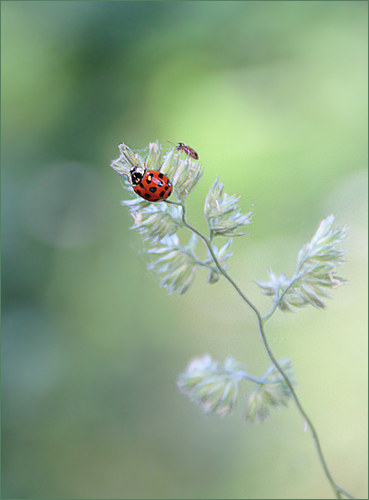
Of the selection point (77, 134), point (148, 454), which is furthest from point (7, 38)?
point (148, 454)

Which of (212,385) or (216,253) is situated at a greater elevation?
(216,253)

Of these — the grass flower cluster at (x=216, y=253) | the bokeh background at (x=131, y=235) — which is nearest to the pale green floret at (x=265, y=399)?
the grass flower cluster at (x=216, y=253)

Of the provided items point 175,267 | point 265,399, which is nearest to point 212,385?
point 265,399

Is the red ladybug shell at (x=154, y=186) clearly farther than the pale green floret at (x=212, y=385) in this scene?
No

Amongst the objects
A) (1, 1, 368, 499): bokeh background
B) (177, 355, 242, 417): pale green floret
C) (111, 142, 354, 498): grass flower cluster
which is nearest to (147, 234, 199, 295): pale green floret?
(111, 142, 354, 498): grass flower cluster

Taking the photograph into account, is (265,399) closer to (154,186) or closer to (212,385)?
(212,385)

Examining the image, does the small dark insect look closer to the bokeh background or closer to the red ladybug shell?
the red ladybug shell

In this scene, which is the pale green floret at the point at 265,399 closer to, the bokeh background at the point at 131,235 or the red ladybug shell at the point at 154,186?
the red ladybug shell at the point at 154,186
